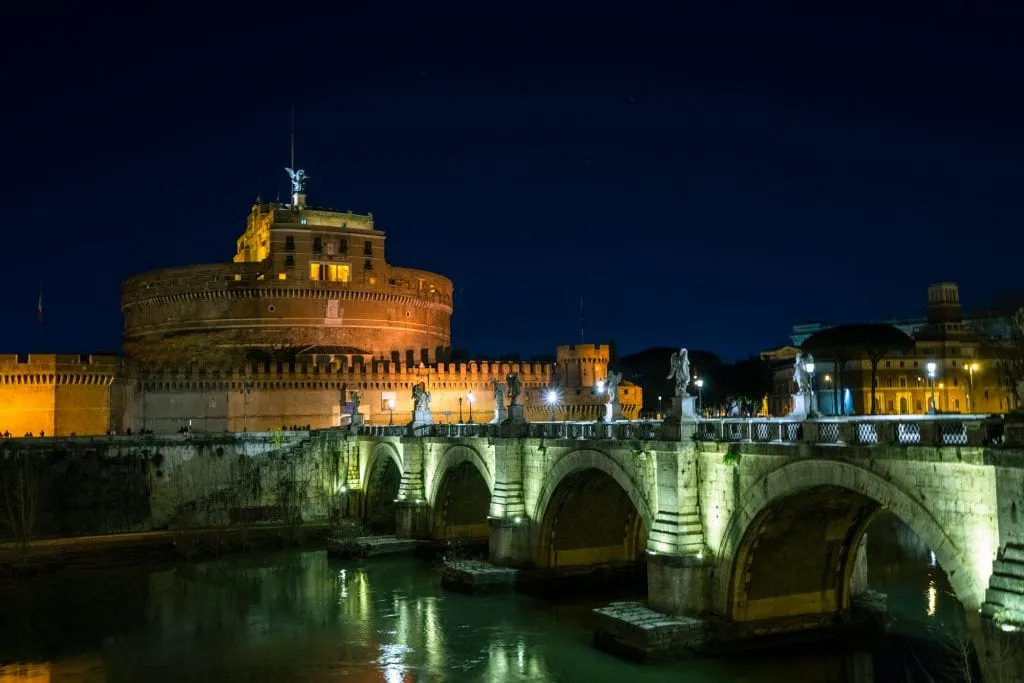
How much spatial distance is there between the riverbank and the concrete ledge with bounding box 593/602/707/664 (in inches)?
961

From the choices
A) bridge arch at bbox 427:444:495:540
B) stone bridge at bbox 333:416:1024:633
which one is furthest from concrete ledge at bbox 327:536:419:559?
stone bridge at bbox 333:416:1024:633

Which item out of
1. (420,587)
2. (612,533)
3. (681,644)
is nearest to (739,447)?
(681,644)

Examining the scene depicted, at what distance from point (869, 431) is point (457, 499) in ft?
86.3

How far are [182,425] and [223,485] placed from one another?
12115mm

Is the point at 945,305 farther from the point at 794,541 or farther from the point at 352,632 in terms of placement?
the point at 352,632

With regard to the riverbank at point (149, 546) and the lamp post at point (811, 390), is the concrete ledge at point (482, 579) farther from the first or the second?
the riverbank at point (149, 546)

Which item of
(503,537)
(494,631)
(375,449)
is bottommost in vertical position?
(494,631)

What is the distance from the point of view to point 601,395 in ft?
224

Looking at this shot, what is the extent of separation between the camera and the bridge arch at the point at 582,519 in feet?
102

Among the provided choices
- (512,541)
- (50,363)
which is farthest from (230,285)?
(512,541)

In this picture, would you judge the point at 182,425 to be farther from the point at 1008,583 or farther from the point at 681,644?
the point at 1008,583

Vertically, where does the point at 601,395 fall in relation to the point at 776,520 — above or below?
above

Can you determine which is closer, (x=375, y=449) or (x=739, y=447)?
(x=739, y=447)

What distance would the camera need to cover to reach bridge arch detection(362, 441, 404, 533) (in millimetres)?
48438
